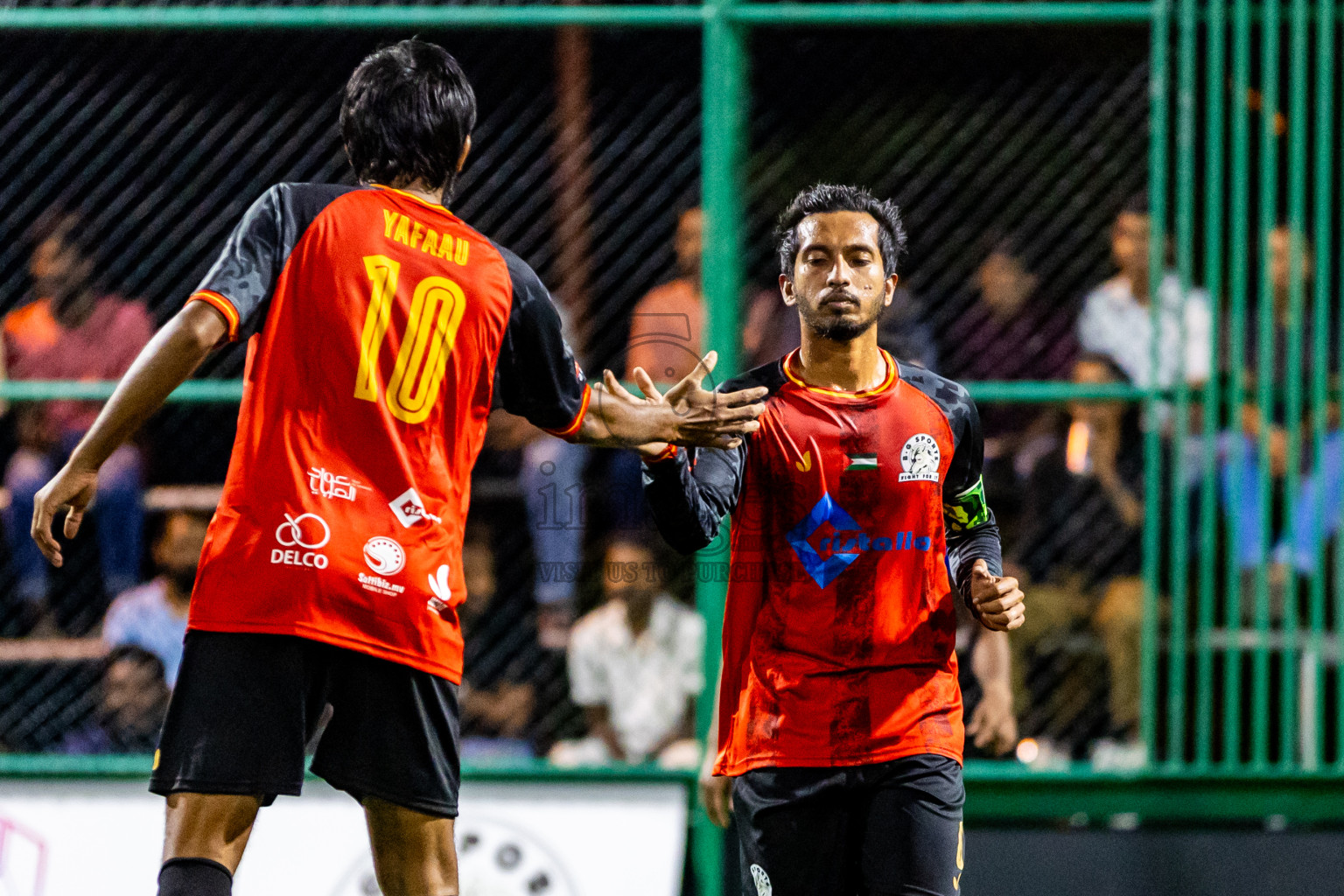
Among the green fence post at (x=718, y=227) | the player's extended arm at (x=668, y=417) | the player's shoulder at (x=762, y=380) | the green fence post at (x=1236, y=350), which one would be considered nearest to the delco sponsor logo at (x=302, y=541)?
the player's extended arm at (x=668, y=417)

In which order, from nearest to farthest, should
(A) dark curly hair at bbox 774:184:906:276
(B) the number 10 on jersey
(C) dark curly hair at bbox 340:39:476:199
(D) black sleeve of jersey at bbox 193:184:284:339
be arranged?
(D) black sleeve of jersey at bbox 193:184:284:339
(B) the number 10 on jersey
(C) dark curly hair at bbox 340:39:476:199
(A) dark curly hair at bbox 774:184:906:276

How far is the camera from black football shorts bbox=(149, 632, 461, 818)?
105 inches

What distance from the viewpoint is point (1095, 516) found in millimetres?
5242

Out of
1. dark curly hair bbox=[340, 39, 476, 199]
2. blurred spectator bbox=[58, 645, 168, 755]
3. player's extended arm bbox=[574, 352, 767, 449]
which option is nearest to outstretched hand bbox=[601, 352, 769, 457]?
player's extended arm bbox=[574, 352, 767, 449]

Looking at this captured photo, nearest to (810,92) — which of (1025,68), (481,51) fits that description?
(1025,68)

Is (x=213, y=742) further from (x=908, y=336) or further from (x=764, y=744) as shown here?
(x=908, y=336)

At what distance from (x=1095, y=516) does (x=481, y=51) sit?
136 inches

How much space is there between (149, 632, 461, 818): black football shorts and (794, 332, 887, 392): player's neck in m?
1.16

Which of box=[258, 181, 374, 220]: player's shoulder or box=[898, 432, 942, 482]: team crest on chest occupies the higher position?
box=[258, 181, 374, 220]: player's shoulder

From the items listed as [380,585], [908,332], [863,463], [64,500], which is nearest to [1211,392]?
[908,332]

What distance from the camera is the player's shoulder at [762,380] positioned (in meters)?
3.50

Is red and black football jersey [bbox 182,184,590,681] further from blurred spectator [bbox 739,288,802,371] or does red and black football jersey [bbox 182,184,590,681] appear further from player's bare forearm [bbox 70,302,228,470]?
blurred spectator [bbox 739,288,802,371]

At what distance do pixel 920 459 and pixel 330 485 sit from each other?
1362 mm

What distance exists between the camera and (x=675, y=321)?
5.22 meters
